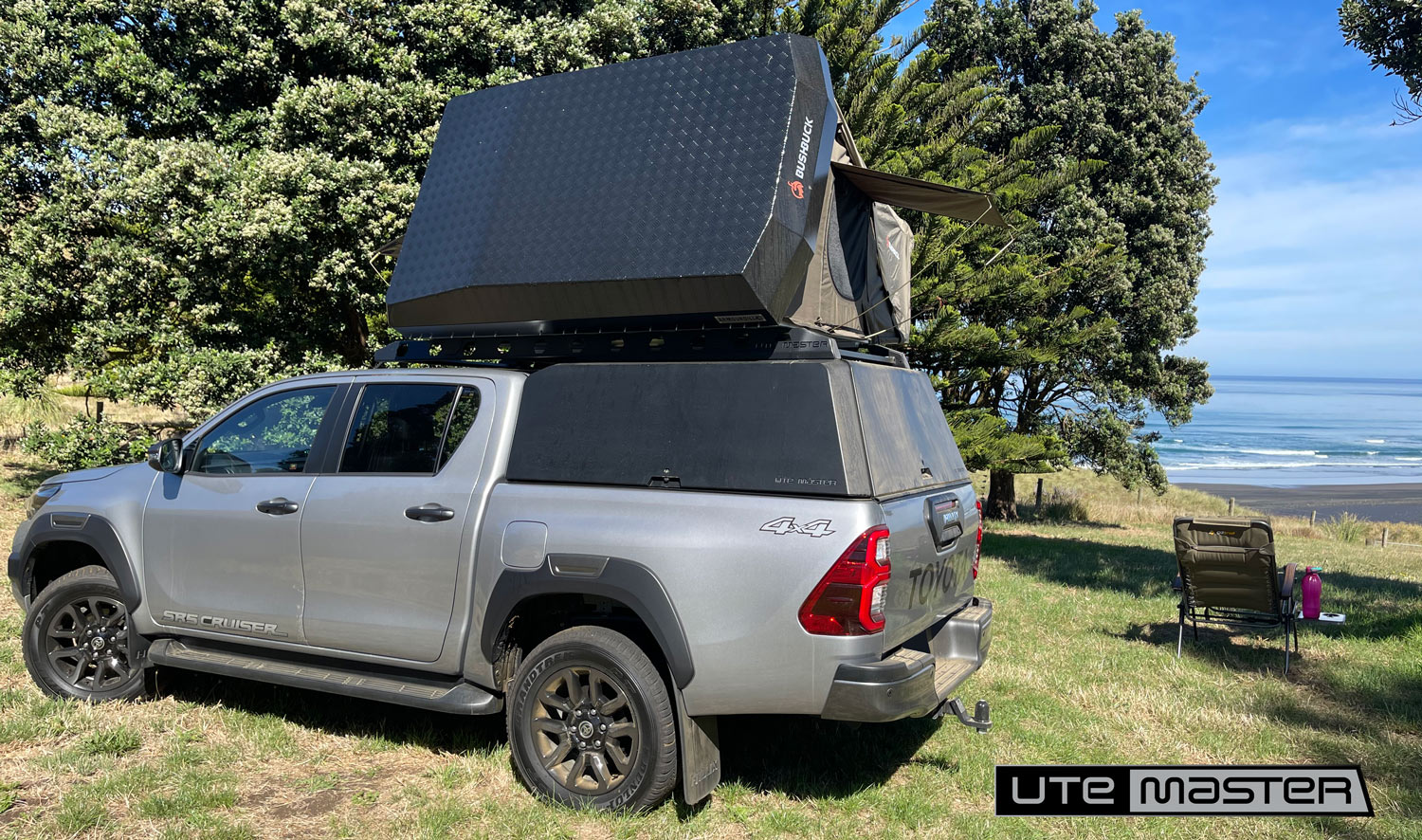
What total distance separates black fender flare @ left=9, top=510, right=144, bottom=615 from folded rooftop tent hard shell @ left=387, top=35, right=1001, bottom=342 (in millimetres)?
1942

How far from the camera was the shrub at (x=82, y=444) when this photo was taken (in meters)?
11.9

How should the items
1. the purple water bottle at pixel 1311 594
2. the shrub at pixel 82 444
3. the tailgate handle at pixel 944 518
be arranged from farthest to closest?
the shrub at pixel 82 444 → the purple water bottle at pixel 1311 594 → the tailgate handle at pixel 944 518

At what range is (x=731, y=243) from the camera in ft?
13.9

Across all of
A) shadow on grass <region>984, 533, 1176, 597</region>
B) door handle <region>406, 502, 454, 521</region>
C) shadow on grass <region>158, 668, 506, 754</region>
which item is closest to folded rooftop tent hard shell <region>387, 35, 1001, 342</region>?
door handle <region>406, 502, 454, 521</region>

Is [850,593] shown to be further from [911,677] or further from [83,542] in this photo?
[83,542]

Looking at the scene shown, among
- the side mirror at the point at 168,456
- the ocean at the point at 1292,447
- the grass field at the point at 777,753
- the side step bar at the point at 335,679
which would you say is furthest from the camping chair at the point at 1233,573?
the ocean at the point at 1292,447

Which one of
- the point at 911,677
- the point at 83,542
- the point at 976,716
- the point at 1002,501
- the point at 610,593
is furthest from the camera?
the point at 1002,501

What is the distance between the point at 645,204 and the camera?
4.58m

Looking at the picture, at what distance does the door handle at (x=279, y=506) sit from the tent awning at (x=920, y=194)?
3345 mm

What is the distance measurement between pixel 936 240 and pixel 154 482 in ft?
38.8

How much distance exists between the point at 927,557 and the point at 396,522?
96.1 inches

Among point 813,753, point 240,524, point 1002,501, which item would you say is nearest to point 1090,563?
point 813,753

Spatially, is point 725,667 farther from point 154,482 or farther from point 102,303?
point 102,303

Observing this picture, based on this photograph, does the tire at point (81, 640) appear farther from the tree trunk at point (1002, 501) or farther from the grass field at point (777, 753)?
Answer: the tree trunk at point (1002, 501)
